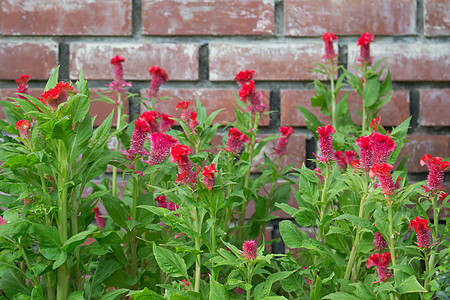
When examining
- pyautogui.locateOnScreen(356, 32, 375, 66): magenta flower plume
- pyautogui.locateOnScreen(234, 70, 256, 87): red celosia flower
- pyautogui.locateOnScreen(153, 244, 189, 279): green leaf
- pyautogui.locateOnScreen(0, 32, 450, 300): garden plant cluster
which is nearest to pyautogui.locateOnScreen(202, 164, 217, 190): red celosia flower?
pyautogui.locateOnScreen(0, 32, 450, 300): garden plant cluster

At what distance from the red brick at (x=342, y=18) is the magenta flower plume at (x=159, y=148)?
0.58 meters

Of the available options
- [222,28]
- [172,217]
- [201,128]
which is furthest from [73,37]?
[172,217]

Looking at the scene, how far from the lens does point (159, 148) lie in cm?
81

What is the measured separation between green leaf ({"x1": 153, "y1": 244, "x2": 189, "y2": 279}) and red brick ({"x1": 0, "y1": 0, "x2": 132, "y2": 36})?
28.5 inches

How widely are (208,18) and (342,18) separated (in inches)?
13.5

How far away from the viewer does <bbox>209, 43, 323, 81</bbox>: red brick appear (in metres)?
1.25

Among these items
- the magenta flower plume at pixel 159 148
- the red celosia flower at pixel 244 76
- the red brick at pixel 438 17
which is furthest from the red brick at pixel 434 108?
the magenta flower plume at pixel 159 148

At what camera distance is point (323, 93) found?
1.10 metres

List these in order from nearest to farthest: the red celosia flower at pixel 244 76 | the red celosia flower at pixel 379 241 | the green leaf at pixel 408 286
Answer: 1. the green leaf at pixel 408 286
2. the red celosia flower at pixel 379 241
3. the red celosia flower at pixel 244 76

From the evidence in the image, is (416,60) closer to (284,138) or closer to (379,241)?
(284,138)

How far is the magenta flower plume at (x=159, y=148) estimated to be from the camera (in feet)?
2.64

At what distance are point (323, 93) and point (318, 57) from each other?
0.60 ft

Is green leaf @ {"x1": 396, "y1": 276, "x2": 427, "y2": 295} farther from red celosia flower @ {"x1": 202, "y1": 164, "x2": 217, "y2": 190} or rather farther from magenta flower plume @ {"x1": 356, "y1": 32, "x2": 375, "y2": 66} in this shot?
magenta flower plume @ {"x1": 356, "y1": 32, "x2": 375, "y2": 66}

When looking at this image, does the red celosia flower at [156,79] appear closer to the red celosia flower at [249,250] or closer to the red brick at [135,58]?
the red brick at [135,58]
